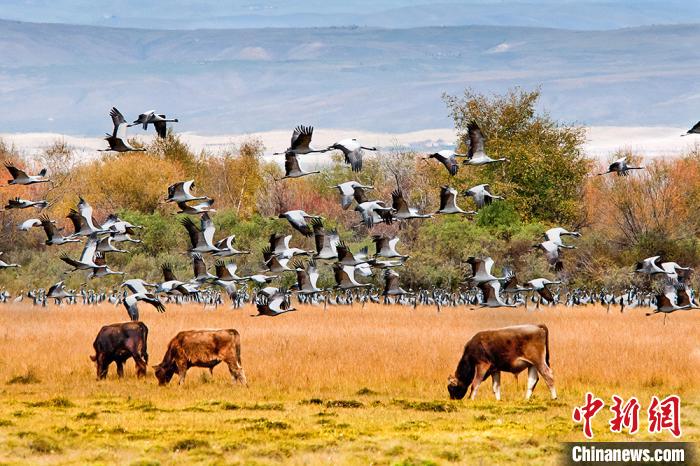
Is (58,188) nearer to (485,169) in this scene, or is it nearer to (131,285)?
(485,169)

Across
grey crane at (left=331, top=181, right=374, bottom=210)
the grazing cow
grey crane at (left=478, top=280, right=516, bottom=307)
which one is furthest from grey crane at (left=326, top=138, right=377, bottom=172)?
grey crane at (left=478, top=280, right=516, bottom=307)

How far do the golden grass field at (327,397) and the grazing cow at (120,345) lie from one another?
0.42m

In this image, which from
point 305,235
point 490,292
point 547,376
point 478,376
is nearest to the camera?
point 547,376

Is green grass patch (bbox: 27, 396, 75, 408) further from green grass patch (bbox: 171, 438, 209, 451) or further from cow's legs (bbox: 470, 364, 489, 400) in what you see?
cow's legs (bbox: 470, 364, 489, 400)

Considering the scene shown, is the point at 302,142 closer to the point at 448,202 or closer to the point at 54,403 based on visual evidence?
the point at 448,202

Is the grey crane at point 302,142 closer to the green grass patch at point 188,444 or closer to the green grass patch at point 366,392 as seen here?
the green grass patch at point 366,392

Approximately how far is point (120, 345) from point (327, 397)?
481 centimetres

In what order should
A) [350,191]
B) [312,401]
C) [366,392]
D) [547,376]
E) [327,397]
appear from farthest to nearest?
[350,191]
[366,392]
[327,397]
[312,401]
[547,376]

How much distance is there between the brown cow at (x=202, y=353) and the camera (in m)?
24.1

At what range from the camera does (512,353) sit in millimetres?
21547

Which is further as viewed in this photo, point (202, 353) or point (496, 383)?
point (202, 353)

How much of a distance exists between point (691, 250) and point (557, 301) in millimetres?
6937

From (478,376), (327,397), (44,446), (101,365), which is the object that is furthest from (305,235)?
(44,446)

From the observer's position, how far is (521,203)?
64.9m
